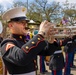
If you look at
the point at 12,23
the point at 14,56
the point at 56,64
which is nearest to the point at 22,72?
the point at 14,56

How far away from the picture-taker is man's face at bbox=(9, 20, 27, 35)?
1998 mm

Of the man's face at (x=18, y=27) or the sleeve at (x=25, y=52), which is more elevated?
Result: the man's face at (x=18, y=27)

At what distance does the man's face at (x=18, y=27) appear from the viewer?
200 cm

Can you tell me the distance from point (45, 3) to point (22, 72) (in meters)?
30.8

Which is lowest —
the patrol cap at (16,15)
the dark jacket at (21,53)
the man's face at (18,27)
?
the dark jacket at (21,53)

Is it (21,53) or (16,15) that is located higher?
(16,15)

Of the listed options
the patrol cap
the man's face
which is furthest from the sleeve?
the patrol cap

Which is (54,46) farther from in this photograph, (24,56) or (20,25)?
(24,56)

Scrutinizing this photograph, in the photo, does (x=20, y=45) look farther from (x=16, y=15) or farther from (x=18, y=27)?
(x=16, y=15)

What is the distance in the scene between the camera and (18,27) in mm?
1991

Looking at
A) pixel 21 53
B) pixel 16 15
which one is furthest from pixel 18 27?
pixel 21 53

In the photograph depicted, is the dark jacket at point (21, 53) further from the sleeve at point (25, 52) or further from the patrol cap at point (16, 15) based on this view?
the patrol cap at point (16, 15)

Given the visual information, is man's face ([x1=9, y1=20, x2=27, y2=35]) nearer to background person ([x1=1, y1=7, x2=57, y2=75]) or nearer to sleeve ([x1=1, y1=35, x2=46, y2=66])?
background person ([x1=1, y1=7, x2=57, y2=75])

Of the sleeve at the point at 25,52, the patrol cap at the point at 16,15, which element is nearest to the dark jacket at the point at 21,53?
the sleeve at the point at 25,52
